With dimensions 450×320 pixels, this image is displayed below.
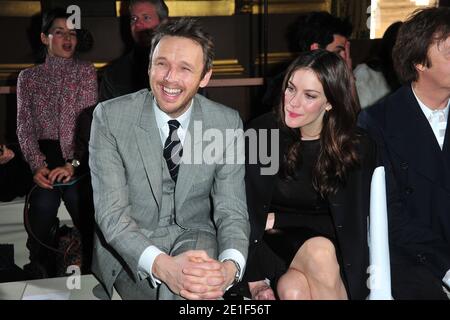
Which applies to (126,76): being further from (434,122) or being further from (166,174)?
(434,122)

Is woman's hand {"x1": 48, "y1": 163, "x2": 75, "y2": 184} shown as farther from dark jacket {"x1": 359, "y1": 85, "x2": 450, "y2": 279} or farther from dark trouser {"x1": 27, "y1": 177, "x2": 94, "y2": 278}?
dark jacket {"x1": 359, "y1": 85, "x2": 450, "y2": 279}

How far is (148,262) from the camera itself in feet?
7.25

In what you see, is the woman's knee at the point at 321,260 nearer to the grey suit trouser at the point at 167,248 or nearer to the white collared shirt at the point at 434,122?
the grey suit trouser at the point at 167,248

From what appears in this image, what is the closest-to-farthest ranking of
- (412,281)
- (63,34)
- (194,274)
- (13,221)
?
(194,274) < (412,281) < (63,34) < (13,221)

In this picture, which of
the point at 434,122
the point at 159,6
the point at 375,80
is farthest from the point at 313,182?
the point at 159,6

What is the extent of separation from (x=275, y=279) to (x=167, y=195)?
582mm

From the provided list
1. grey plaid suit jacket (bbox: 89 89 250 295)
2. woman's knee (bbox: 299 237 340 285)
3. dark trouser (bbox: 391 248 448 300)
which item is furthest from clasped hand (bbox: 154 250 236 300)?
dark trouser (bbox: 391 248 448 300)

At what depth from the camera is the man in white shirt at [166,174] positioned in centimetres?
232

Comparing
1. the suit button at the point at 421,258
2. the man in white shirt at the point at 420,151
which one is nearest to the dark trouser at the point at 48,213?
the man in white shirt at the point at 420,151

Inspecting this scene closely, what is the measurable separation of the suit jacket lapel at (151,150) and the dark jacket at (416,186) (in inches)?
37.7

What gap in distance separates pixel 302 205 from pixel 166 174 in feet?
2.05

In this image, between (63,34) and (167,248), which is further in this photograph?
(63,34)

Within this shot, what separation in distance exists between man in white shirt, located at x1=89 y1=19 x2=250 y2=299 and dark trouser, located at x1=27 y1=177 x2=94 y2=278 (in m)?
1.30

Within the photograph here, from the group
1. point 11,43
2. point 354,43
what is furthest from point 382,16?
point 11,43
